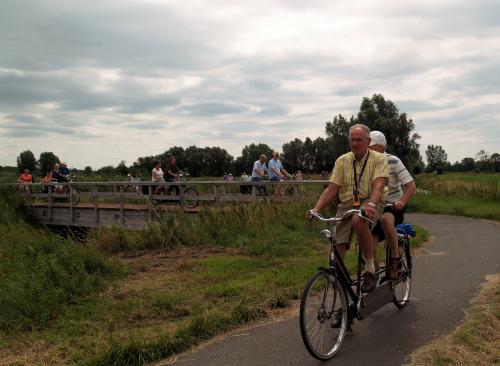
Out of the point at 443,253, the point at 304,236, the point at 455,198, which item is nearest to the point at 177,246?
the point at 304,236

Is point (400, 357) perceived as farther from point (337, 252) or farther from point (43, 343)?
point (43, 343)

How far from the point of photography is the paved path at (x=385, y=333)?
14.5 feet

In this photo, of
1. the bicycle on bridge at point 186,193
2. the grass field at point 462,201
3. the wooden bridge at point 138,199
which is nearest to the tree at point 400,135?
the grass field at point 462,201

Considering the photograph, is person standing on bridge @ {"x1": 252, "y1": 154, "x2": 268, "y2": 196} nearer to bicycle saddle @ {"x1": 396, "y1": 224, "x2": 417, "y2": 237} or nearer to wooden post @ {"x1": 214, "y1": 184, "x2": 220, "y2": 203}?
wooden post @ {"x1": 214, "y1": 184, "x2": 220, "y2": 203}

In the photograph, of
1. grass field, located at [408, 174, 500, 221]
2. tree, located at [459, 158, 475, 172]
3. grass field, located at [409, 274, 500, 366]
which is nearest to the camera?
grass field, located at [409, 274, 500, 366]

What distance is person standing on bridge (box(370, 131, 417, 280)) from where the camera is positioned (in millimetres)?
5375

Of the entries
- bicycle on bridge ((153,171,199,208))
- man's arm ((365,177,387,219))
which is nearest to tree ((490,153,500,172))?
bicycle on bridge ((153,171,199,208))

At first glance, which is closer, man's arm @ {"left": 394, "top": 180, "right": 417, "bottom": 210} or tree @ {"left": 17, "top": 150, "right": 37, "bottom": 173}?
man's arm @ {"left": 394, "top": 180, "right": 417, "bottom": 210}

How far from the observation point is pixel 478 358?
4.15m

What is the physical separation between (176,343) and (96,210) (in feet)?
50.5

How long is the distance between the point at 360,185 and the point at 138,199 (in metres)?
Answer: 15.1

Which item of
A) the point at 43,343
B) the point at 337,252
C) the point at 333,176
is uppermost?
the point at 333,176

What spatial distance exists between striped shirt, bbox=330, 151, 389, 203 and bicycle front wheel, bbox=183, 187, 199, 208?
34.1ft

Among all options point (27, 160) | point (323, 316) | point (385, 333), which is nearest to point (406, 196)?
point (385, 333)
